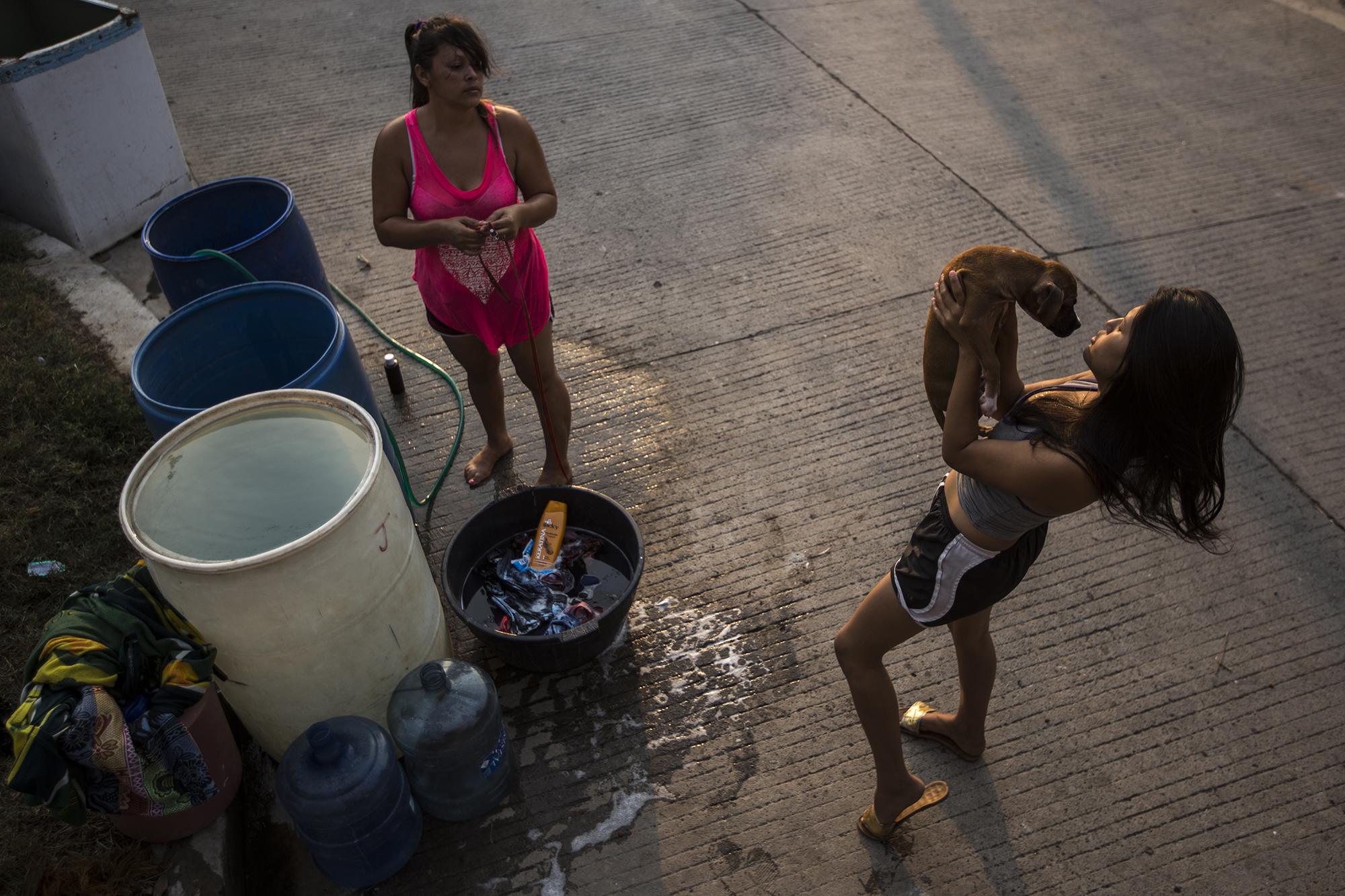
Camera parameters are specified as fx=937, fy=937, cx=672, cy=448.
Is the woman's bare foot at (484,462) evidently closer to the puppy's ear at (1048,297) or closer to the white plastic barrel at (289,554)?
the white plastic barrel at (289,554)

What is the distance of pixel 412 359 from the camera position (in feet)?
14.6

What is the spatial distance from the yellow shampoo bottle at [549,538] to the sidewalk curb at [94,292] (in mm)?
2225

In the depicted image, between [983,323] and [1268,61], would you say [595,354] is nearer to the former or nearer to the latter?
[983,323]

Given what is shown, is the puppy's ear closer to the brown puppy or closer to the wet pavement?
the brown puppy

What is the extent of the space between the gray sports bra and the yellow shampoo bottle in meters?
1.54

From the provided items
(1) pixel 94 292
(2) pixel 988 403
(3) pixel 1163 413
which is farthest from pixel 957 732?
(1) pixel 94 292

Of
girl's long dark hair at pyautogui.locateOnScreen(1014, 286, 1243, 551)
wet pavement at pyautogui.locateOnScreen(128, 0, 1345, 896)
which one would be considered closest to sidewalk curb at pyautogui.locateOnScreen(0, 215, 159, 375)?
wet pavement at pyautogui.locateOnScreen(128, 0, 1345, 896)

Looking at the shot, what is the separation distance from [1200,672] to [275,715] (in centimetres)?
289

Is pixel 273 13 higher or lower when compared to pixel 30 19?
lower

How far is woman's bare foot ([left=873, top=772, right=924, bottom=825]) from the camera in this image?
8.57ft

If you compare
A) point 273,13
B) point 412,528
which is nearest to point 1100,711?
point 412,528

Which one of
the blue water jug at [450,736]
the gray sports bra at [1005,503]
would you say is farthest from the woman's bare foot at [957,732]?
the blue water jug at [450,736]

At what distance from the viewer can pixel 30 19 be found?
17.9ft

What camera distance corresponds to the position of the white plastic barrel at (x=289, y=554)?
231 centimetres
